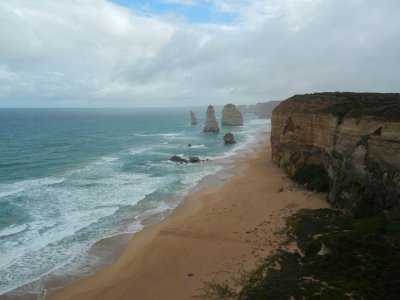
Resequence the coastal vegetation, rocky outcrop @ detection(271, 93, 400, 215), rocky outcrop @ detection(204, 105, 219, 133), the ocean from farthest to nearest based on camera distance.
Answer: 1. rocky outcrop @ detection(204, 105, 219, 133)
2. rocky outcrop @ detection(271, 93, 400, 215)
3. the ocean
4. the coastal vegetation

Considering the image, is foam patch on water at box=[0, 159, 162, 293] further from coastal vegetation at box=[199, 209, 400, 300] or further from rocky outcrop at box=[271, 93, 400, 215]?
rocky outcrop at box=[271, 93, 400, 215]

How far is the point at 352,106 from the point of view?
31.8m

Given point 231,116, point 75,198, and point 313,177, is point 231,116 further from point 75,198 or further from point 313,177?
point 75,198

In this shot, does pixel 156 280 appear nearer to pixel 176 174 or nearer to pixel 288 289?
pixel 288 289

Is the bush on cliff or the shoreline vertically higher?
the bush on cliff

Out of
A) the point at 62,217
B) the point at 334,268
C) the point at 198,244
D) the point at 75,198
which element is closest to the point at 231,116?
the point at 75,198

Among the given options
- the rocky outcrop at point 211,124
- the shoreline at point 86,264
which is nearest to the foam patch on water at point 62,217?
the shoreline at point 86,264

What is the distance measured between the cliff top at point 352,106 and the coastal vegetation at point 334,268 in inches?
365

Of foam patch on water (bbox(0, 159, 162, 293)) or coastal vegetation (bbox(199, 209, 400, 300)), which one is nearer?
coastal vegetation (bbox(199, 209, 400, 300))

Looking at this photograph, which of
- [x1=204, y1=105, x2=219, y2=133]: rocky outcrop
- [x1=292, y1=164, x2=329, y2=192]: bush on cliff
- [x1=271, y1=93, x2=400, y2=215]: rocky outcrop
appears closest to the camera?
[x1=271, y1=93, x2=400, y2=215]: rocky outcrop

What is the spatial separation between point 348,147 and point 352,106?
17.5 feet

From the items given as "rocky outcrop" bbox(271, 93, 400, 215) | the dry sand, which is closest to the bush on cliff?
"rocky outcrop" bbox(271, 93, 400, 215)

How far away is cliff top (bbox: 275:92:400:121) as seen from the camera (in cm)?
2706

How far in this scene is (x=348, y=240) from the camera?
1828 cm
